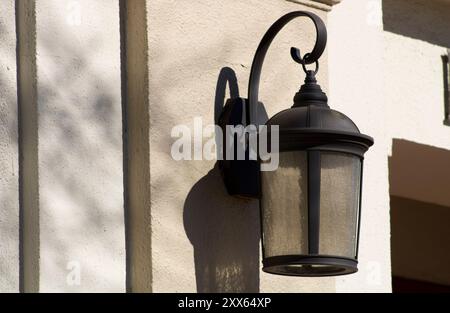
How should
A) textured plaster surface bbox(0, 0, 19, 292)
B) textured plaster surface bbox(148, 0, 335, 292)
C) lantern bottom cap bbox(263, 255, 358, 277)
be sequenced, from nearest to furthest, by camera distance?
1. lantern bottom cap bbox(263, 255, 358, 277)
2. textured plaster surface bbox(0, 0, 19, 292)
3. textured plaster surface bbox(148, 0, 335, 292)

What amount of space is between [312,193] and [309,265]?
31cm

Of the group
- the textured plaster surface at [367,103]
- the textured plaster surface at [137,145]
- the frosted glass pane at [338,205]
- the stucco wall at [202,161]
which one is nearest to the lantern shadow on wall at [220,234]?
the stucco wall at [202,161]

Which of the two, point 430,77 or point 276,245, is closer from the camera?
point 276,245

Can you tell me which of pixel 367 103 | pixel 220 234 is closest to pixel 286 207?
pixel 220 234

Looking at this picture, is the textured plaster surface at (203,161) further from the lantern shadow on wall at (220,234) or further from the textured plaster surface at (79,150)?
the textured plaster surface at (79,150)

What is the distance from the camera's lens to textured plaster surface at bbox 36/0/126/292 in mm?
4543

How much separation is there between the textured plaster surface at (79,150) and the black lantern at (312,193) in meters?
0.54

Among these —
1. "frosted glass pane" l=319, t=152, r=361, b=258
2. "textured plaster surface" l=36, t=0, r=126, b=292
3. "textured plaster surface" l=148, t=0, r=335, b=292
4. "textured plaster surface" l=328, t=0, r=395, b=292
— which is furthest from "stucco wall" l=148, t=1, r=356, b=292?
"textured plaster surface" l=328, t=0, r=395, b=292

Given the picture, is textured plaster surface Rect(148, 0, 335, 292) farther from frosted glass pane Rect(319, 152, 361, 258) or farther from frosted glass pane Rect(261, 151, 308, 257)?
frosted glass pane Rect(319, 152, 361, 258)

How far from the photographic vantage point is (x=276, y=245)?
15.1 ft
